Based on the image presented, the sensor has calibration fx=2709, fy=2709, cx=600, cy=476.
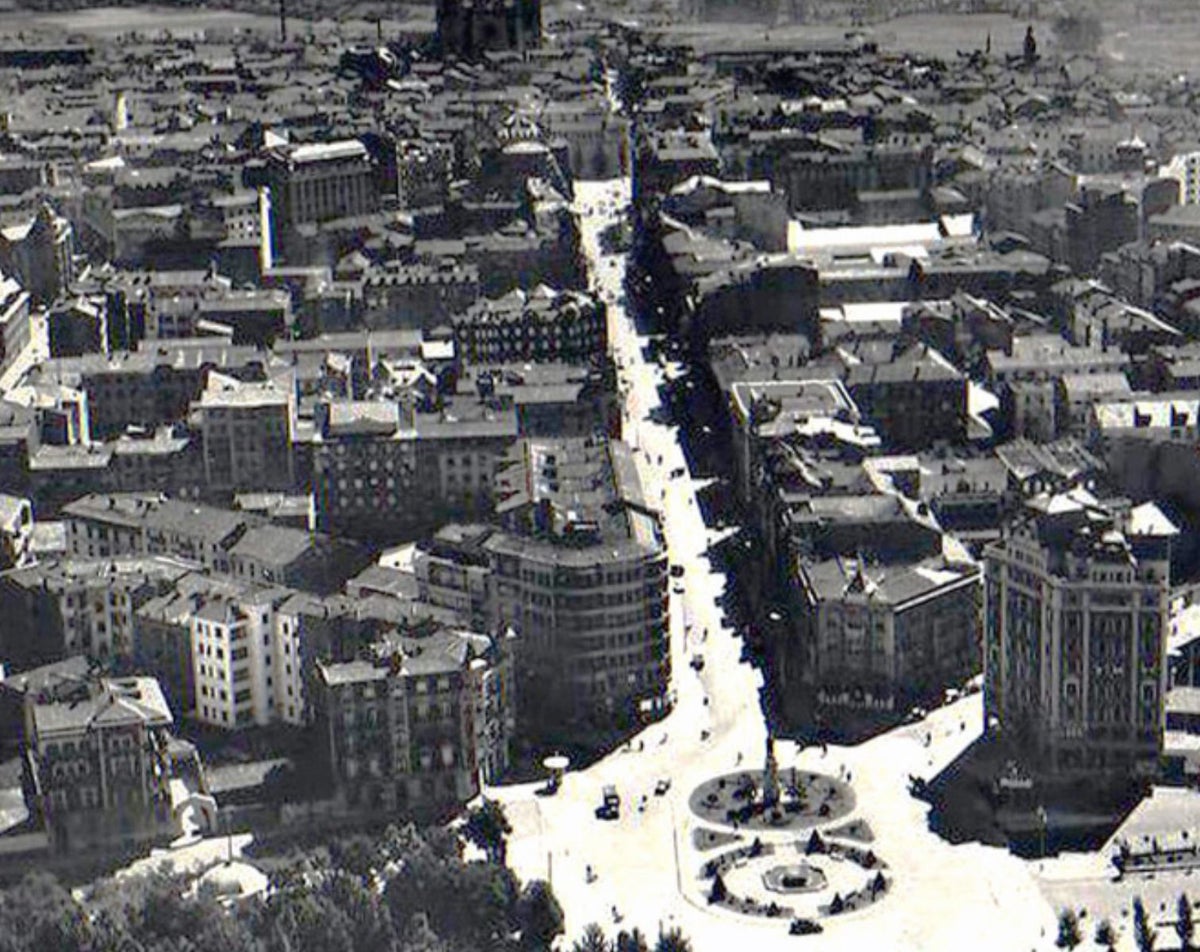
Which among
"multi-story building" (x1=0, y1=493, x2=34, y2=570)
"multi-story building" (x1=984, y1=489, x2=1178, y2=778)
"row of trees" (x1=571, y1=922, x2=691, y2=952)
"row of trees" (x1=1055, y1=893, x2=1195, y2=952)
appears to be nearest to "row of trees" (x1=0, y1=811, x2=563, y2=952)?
"row of trees" (x1=571, y1=922, x2=691, y2=952)

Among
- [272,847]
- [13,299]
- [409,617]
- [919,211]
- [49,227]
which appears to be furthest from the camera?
[919,211]

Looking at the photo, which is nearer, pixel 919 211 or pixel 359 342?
pixel 359 342

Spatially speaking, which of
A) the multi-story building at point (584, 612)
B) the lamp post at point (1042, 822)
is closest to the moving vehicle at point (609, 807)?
the multi-story building at point (584, 612)

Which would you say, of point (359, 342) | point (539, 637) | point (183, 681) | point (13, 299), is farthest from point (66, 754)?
point (13, 299)

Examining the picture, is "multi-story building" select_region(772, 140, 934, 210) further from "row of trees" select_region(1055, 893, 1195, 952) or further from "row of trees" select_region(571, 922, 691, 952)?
"row of trees" select_region(571, 922, 691, 952)

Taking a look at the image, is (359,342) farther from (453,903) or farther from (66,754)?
(453,903)

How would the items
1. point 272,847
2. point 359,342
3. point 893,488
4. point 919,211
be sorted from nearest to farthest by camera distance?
point 272,847 < point 893,488 < point 359,342 < point 919,211
